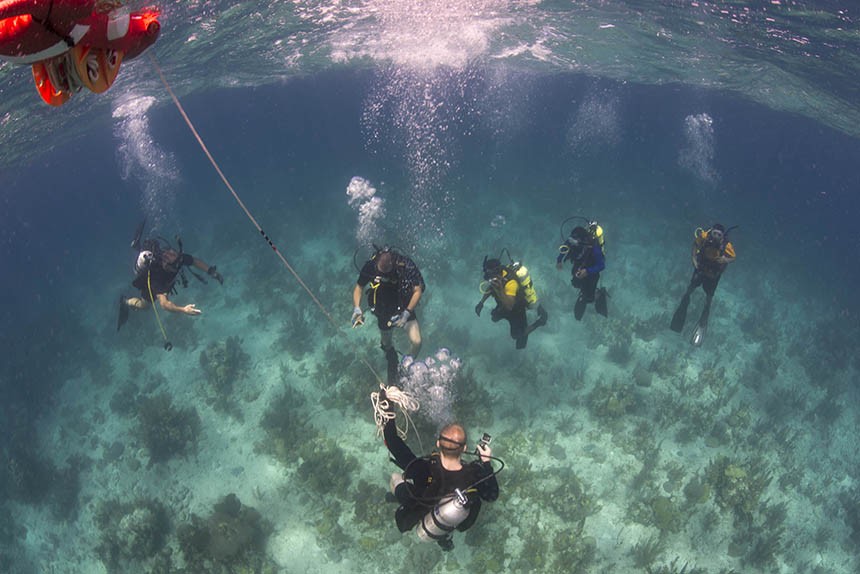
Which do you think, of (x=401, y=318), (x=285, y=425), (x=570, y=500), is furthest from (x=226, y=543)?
(x=570, y=500)

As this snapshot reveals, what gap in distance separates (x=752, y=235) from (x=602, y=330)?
19.8 m

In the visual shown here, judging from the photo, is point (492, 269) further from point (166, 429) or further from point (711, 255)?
point (166, 429)

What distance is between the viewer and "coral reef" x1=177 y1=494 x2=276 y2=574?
8.57 m

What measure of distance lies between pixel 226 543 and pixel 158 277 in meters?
5.69

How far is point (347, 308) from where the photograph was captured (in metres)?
15.3

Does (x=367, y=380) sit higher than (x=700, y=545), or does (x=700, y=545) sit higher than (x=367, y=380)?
(x=367, y=380)

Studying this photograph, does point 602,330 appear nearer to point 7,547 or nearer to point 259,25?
point 7,547

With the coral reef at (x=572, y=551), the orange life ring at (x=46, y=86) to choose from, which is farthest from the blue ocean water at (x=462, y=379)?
the orange life ring at (x=46, y=86)

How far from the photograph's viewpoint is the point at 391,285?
8867 mm

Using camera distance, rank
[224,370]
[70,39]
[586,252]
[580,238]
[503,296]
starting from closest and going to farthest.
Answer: [70,39] → [503,296] → [586,252] → [580,238] → [224,370]

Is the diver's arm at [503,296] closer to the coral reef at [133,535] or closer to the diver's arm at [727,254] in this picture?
the diver's arm at [727,254]

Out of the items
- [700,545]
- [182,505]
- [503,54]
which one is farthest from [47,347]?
[503,54]

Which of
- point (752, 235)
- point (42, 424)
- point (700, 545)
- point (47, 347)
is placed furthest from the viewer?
point (752, 235)

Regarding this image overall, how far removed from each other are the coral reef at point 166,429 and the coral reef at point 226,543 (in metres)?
2.61
